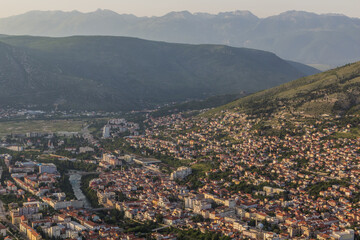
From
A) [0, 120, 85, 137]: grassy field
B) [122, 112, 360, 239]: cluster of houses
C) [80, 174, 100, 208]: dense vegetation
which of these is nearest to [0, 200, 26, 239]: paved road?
[80, 174, 100, 208]: dense vegetation

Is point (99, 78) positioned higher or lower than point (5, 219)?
lower

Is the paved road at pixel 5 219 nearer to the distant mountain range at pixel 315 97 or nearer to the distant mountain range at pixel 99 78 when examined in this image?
the distant mountain range at pixel 315 97

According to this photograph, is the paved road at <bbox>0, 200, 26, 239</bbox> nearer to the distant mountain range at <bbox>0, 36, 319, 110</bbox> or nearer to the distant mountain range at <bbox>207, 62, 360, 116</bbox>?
the distant mountain range at <bbox>207, 62, 360, 116</bbox>

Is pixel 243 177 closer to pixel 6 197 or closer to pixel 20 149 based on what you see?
pixel 6 197

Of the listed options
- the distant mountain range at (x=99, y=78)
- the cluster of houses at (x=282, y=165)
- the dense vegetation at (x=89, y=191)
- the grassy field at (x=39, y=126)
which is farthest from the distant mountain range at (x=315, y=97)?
the distant mountain range at (x=99, y=78)

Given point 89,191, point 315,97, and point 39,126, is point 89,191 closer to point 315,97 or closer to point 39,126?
point 315,97

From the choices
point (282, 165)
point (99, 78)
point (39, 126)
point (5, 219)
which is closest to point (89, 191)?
point (5, 219)
